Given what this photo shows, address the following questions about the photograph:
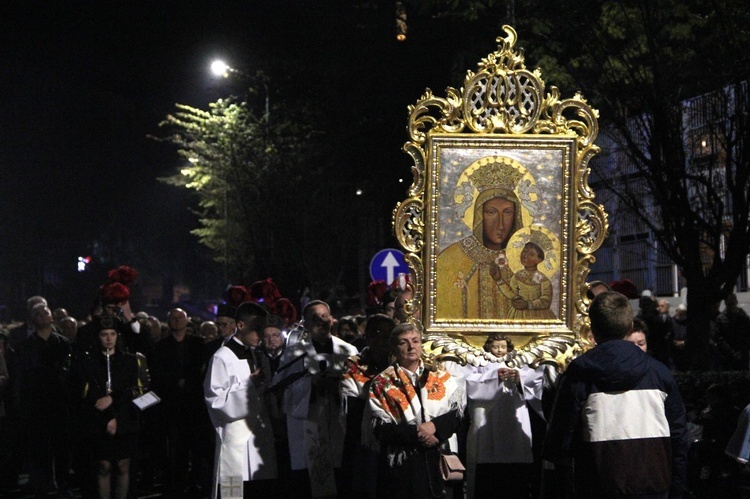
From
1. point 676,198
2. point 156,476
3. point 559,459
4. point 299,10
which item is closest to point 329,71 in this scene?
point 299,10

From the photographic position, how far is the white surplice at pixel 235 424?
35.8 feet

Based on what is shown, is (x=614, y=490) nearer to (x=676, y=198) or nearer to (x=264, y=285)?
(x=264, y=285)

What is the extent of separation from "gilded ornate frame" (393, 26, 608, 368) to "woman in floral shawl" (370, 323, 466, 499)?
3.16 ft

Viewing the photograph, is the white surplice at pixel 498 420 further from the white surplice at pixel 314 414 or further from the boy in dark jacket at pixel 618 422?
the boy in dark jacket at pixel 618 422

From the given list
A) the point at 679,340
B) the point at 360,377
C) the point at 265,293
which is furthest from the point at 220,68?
the point at 360,377

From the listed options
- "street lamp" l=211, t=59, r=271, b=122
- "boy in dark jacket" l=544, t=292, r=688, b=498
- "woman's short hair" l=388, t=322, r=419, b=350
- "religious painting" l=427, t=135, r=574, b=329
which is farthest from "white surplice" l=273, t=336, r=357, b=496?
"street lamp" l=211, t=59, r=271, b=122

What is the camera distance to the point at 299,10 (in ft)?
88.5

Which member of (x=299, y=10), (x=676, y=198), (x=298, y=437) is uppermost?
(x=299, y=10)

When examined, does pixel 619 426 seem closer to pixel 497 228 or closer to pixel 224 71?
pixel 497 228

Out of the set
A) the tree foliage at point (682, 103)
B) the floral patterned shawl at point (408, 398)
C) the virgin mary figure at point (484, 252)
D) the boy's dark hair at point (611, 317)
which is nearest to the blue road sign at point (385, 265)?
the tree foliage at point (682, 103)

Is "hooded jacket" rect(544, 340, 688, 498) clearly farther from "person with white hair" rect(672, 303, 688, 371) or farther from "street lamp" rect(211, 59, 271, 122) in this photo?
"street lamp" rect(211, 59, 271, 122)

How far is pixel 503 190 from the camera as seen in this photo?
34.1ft

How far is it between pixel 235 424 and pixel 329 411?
84 centimetres

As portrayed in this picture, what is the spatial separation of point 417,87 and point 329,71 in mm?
2694
